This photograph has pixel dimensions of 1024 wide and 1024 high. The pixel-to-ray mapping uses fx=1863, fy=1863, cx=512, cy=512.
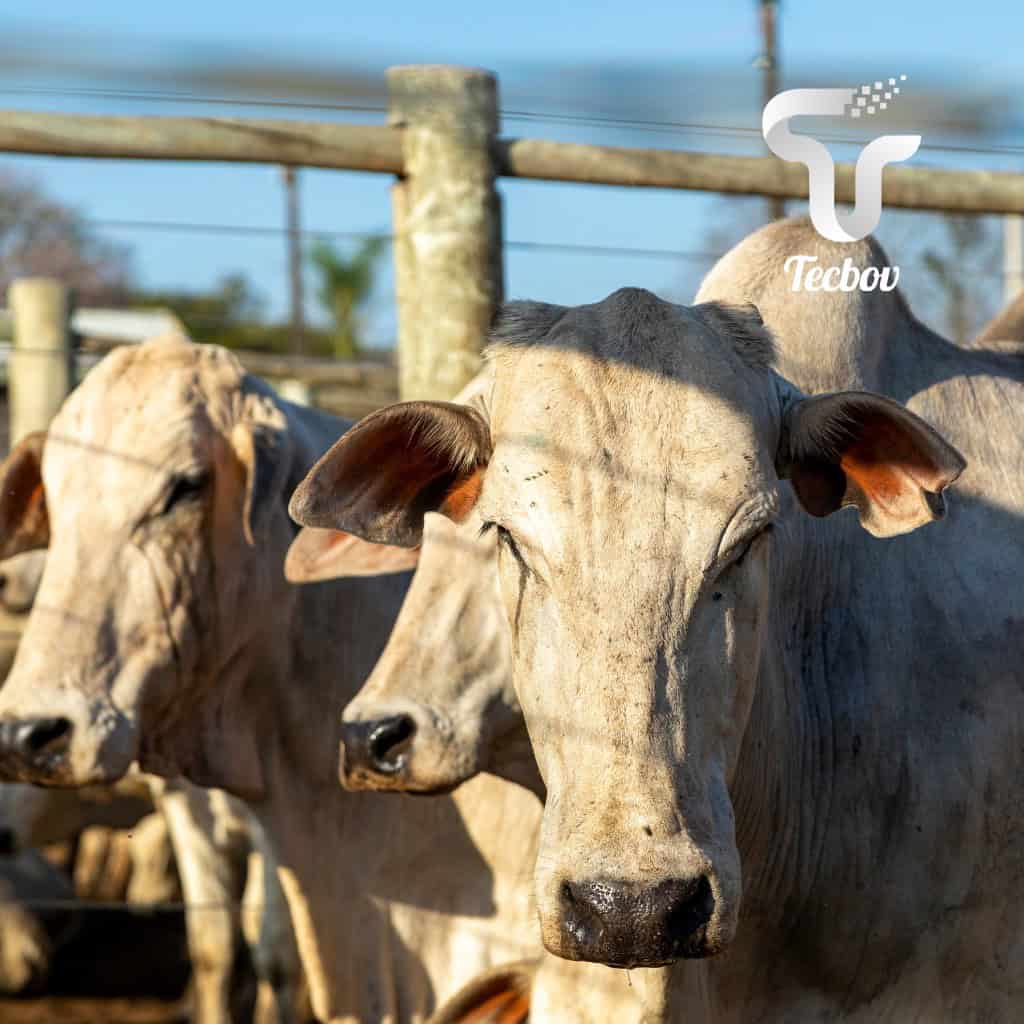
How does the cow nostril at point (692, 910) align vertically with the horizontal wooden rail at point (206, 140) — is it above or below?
below

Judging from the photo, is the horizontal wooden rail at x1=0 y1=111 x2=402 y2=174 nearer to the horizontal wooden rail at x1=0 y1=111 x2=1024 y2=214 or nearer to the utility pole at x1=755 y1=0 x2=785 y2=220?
the horizontal wooden rail at x1=0 y1=111 x2=1024 y2=214

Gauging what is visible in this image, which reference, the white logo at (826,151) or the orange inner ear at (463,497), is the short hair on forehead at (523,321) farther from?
the white logo at (826,151)

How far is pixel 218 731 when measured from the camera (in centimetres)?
418

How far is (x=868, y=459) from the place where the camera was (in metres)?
2.81

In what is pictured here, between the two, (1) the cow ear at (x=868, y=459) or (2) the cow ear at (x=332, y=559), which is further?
(2) the cow ear at (x=332, y=559)

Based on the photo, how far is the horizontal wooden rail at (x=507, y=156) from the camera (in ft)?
13.7

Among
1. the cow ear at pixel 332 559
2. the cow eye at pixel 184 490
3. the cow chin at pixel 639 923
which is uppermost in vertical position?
the cow chin at pixel 639 923

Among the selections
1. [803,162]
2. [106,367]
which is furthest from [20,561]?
[803,162]

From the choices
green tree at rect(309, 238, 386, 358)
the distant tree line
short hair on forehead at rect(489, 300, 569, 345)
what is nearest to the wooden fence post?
short hair on forehead at rect(489, 300, 569, 345)

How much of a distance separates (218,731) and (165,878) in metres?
Answer: 3.61

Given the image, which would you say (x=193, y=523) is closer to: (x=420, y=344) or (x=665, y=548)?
(x=420, y=344)

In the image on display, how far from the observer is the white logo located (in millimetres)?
4191

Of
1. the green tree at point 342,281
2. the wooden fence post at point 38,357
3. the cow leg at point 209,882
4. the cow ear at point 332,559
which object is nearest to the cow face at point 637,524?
the cow ear at point 332,559

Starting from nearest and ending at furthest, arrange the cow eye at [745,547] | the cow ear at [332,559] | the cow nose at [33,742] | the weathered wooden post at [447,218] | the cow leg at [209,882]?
the cow eye at [745,547] < the cow nose at [33,742] < the cow ear at [332,559] < the weathered wooden post at [447,218] < the cow leg at [209,882]
